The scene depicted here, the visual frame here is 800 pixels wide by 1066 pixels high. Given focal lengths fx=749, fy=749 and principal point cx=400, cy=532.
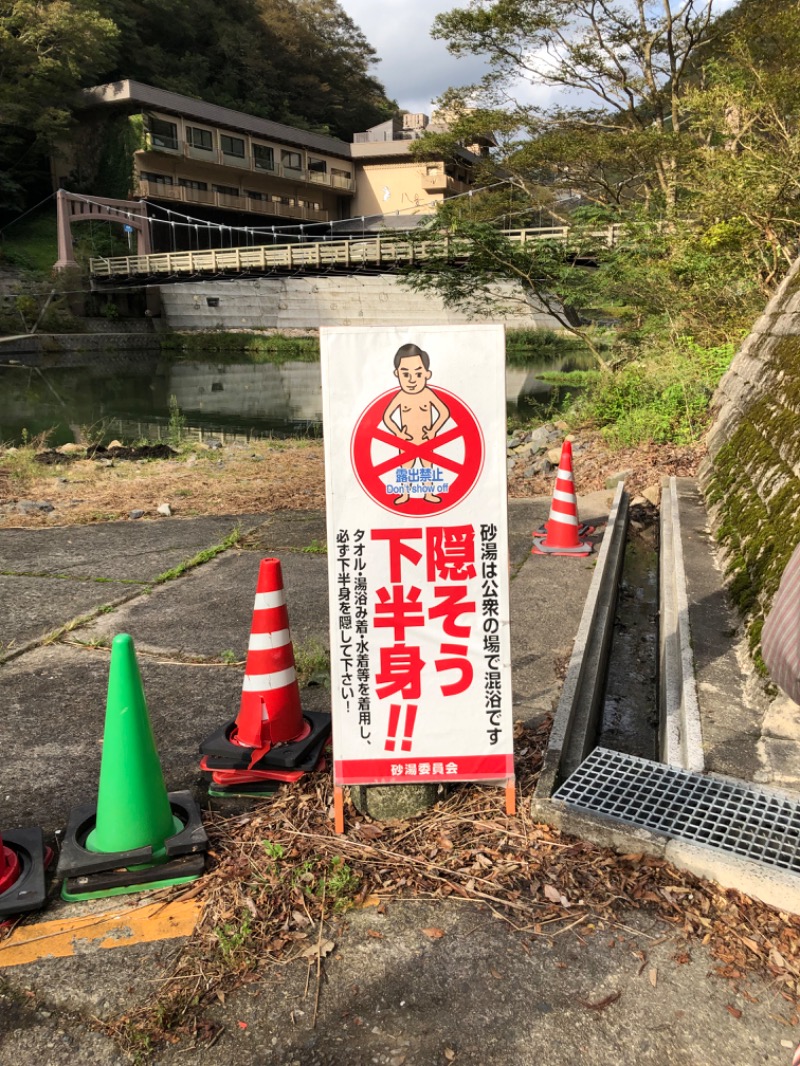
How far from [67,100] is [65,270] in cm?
1205

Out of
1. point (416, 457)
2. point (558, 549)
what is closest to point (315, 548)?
point (558, 549)

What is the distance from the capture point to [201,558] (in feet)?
18.4

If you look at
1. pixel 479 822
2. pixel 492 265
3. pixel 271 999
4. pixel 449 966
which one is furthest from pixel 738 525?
pixel 492 265

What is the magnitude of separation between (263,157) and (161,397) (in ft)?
102

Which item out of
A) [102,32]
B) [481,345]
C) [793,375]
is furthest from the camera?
[102,32]

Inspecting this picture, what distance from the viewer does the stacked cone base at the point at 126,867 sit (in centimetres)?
220

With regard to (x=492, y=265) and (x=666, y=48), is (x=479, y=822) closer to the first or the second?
(x=492, y=265)

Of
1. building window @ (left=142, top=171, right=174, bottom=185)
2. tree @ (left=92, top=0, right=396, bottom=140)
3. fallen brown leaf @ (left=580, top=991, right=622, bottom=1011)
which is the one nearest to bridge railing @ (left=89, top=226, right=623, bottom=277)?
building window @ (left=142, top=171, right=174, bottom=185)

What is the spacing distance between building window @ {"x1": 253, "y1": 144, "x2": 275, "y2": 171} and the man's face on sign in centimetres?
4995

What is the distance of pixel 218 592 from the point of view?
4.89 m

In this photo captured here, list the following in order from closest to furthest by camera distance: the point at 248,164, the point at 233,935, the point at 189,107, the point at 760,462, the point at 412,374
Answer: the point at 233,935 < the point at 412,374 < the point at 760,462 < the point at 189,107 < the point at 248,164

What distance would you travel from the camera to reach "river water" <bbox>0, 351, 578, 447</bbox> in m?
16.1

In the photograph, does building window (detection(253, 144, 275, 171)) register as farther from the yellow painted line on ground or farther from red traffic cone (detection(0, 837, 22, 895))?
the yellow painted line on ground

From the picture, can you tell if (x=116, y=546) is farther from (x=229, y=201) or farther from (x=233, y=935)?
(x=229, y=201)
